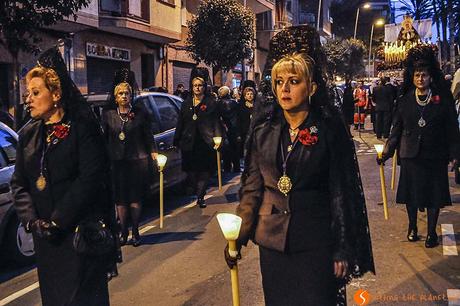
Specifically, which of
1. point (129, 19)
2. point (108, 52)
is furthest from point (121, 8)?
point (108, 52)

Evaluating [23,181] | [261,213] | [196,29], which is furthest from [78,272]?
[196,29]

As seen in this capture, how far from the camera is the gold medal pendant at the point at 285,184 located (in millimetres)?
3248

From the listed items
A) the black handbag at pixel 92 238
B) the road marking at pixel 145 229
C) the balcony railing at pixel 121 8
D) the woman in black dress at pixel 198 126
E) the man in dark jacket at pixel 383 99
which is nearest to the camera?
the black handbag at pixel 92 238

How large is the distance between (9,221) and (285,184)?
397cm

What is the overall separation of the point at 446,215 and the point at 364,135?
14498 millimetres

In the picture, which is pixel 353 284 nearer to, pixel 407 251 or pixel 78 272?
pixel 407 251

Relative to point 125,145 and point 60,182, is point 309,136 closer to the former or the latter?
point 60,182

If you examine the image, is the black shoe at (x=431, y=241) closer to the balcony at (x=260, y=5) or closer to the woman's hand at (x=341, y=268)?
the woman's hand at (x=341, y=268)

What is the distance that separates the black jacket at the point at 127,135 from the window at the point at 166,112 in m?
2.27

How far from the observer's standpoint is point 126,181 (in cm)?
693

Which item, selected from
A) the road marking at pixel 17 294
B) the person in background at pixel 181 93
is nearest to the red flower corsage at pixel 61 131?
the road marking at pixel 17 294

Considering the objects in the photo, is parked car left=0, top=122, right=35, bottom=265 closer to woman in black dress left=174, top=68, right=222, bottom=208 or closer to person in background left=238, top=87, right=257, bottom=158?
woman in black dress left=174, top=68, right=222, bottom=208

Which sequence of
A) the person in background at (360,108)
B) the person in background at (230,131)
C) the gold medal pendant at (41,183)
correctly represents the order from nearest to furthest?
the gold medal pendant at (41,183)
the person in background at (230,131)
the person in background at (360,108)

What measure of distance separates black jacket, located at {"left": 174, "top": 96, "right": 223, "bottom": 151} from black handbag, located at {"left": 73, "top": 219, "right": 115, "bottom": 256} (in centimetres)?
508
